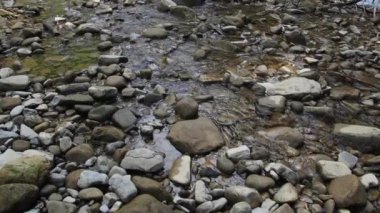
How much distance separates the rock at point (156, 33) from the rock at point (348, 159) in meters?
3.41

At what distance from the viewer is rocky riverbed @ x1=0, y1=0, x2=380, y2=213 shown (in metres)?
3.34

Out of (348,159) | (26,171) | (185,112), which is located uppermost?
(26,171)

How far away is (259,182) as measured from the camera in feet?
11.4

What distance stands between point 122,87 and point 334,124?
7.76ft

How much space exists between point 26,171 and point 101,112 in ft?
3.88

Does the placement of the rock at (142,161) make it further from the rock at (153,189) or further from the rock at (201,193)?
the rock at (201,193)

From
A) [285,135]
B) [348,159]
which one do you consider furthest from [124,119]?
[348,159]

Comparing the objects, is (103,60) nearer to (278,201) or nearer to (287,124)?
(287,124)

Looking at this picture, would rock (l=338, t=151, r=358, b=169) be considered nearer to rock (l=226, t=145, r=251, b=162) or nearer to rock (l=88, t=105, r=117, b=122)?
rock (l=226, t=145, r=251, b=162)

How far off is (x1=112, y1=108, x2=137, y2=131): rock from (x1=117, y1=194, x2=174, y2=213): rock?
116cm

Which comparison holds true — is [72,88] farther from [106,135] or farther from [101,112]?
[106,135]

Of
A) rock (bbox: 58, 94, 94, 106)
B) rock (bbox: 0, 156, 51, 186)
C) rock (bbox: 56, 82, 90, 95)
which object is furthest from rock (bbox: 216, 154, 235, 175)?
rock (bbox: 56, 82, 90, 95)

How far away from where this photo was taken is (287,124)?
445 centimetres

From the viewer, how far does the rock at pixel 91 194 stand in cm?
324
